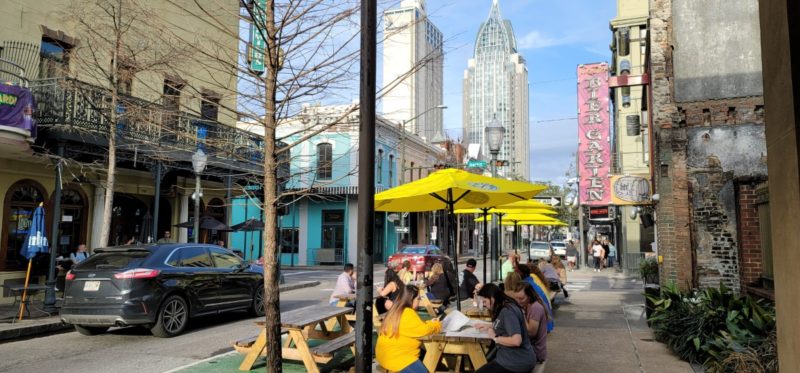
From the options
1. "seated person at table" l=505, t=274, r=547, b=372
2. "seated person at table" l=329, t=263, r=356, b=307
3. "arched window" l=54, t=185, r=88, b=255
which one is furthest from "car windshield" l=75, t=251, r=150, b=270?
"arched window" l=54, t=185, r=88, b=255

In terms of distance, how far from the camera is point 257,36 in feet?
24.3

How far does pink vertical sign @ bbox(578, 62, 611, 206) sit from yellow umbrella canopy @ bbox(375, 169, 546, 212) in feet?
43.4

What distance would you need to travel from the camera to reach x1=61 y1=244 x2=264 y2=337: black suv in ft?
30.5

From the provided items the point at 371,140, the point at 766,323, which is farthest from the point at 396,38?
the point at 766,323

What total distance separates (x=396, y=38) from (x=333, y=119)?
1140 mm

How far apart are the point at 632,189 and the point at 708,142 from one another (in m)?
5.79

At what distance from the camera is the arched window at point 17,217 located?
46.6ft

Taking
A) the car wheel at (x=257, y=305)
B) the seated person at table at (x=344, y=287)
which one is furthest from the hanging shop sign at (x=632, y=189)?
the car wheel at (x=257, y=305)

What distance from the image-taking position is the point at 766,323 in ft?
Result: 20.1

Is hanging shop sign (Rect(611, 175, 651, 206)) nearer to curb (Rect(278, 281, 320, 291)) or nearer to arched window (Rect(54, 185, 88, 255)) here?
curb (Rect(278, 281, 320, 291))

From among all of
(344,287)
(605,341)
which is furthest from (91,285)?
(605,341)

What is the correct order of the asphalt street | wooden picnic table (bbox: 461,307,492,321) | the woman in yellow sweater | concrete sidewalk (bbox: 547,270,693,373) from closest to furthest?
the woman in yellow sweater → concrete sidewalk (bbox: 547,270,693,373) → the asphalt street → wooden picnic table (bbox: 461,307,492,321)

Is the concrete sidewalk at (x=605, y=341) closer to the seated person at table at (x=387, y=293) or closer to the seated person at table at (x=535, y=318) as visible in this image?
the seated person at table at (x=535, y=318)

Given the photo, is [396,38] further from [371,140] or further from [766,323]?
[766,323]
